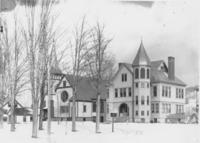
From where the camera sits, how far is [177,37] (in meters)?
7.54

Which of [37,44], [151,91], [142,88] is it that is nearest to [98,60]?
[37,44]

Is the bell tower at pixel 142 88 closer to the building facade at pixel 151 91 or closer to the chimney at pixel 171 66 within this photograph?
the building facade at pixel 151 91

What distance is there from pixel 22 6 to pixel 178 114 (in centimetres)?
315

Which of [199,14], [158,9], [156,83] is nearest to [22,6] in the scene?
[158,9]

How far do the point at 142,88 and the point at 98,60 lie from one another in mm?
2681

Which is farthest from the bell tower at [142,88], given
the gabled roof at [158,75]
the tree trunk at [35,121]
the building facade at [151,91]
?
the tree trunk at [35,121]

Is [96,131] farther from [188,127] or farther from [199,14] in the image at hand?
[199,14]

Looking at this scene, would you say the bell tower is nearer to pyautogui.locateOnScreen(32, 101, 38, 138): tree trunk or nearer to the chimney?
the chimney

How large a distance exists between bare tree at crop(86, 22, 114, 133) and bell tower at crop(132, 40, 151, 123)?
0.51 meters

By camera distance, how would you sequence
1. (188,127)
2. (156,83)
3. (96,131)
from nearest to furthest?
(188,127) → (96,131) → (156,83)

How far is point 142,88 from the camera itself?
1055cm

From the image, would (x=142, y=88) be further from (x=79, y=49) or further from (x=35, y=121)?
(x=35, y=121)

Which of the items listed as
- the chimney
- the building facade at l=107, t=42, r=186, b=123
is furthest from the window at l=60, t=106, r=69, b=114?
the chimney

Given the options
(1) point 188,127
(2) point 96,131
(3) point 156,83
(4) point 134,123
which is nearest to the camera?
(1) point 188,127
